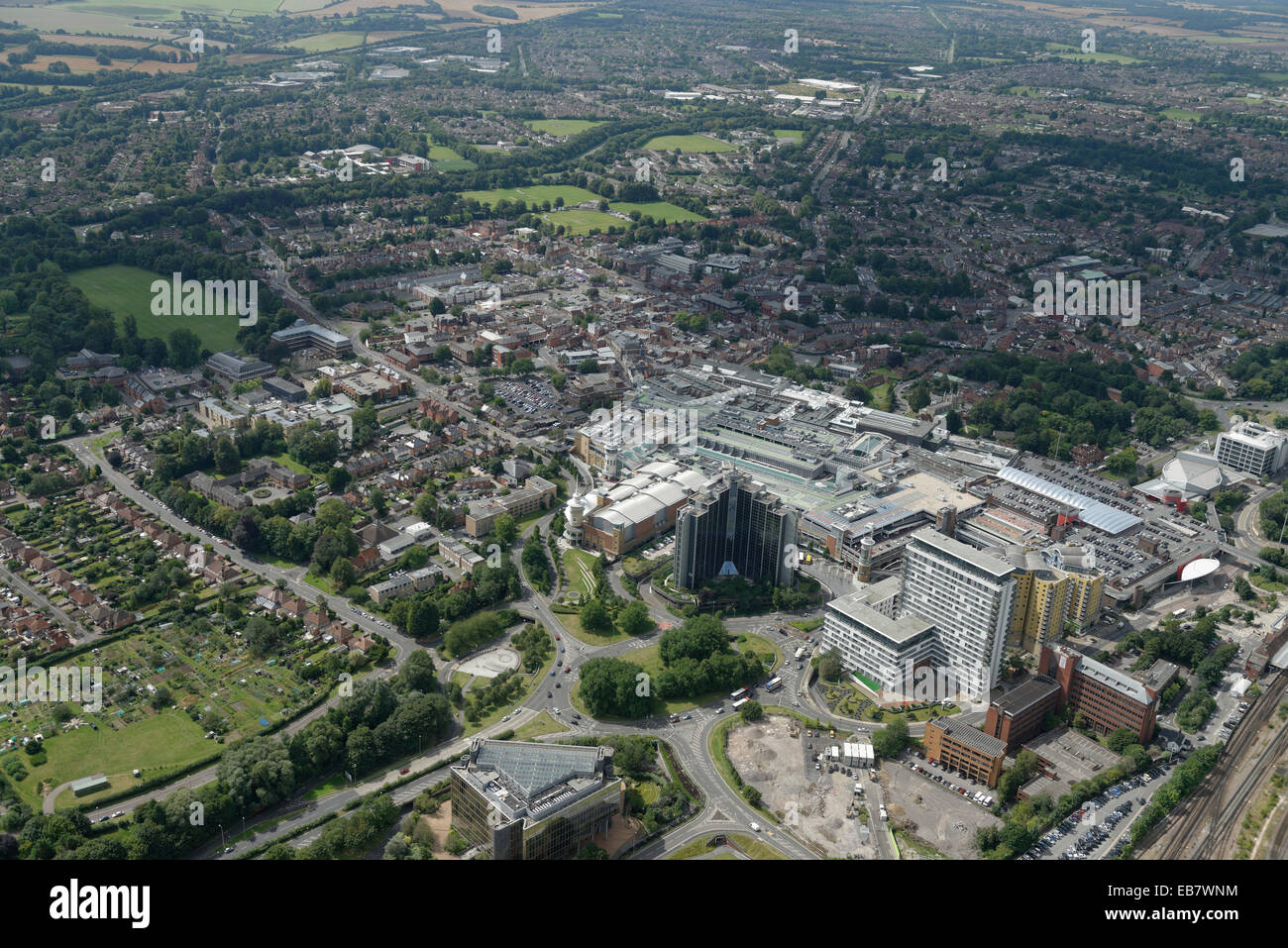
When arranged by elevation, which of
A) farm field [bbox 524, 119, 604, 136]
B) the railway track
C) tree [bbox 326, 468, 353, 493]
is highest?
farm field [bbox 524, 119, 604, 136]

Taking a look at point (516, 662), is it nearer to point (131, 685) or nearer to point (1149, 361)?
point (131, 685)

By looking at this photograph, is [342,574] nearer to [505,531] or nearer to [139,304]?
[505,531]

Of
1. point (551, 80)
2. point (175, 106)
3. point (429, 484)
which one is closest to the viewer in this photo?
point (429, 484)

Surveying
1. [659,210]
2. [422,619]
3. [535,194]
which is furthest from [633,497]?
[535,194]

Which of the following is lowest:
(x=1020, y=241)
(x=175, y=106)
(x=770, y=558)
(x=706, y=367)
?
(x=770, y=558)

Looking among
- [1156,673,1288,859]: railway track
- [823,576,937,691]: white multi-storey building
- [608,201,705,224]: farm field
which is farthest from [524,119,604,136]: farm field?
[1156,673,1288,859]: railway track

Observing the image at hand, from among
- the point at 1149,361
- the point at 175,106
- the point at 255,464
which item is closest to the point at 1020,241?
the point at 1149,361

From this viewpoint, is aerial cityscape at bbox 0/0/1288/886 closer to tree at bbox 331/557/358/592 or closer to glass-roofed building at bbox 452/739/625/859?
glass-roofed building at bbox 452/739/625/859
